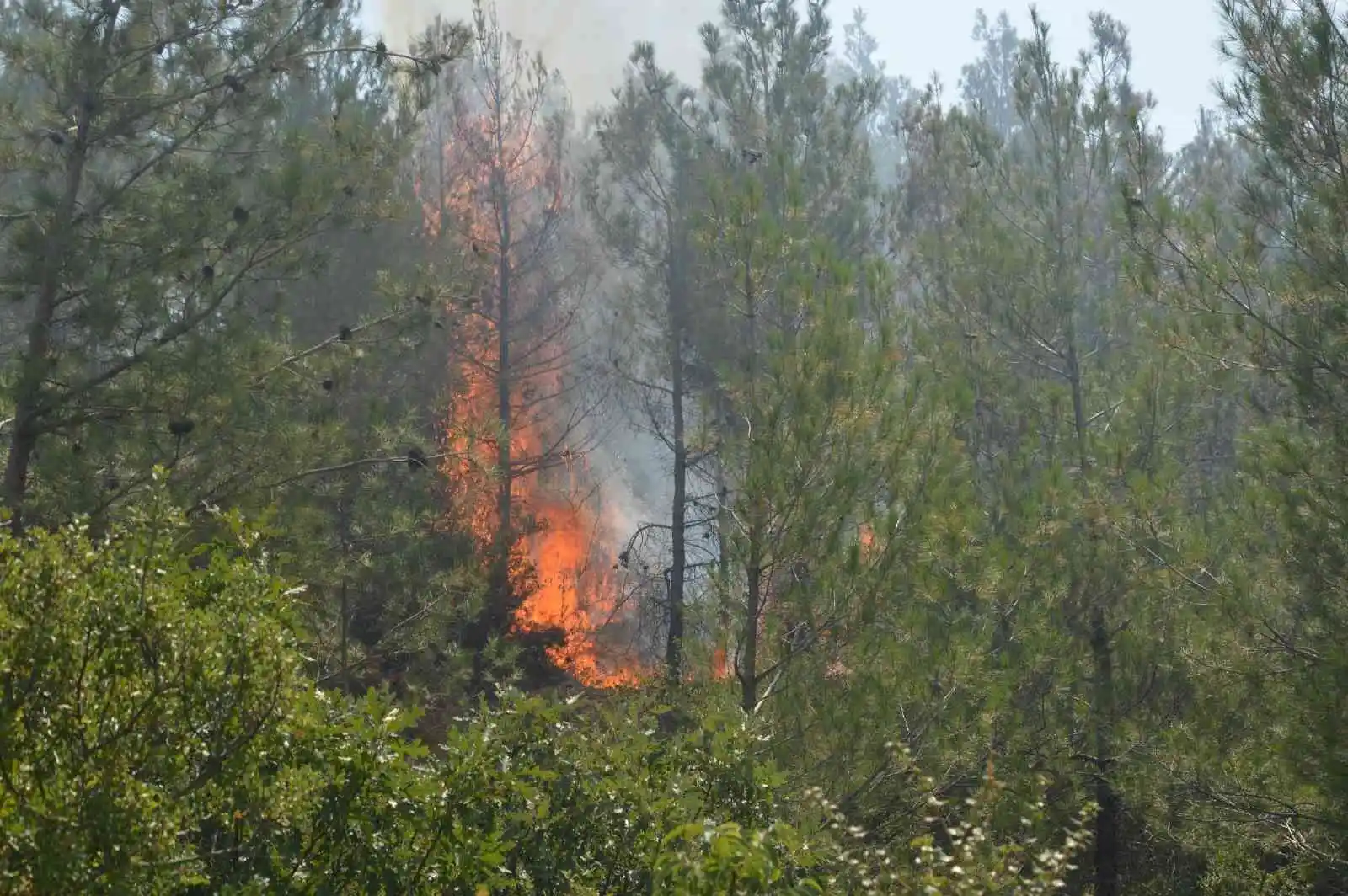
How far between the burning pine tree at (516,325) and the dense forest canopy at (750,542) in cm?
174

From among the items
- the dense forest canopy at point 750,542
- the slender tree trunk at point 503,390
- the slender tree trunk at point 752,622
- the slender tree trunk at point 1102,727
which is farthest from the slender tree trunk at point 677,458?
the slender tree trunk at point 752,622

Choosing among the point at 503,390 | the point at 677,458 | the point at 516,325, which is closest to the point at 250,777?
the point at 677,458

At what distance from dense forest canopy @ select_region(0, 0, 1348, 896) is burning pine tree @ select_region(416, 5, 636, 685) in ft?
5.72

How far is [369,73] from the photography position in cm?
1831

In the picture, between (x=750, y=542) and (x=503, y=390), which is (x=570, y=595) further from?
(x=750, y=542)

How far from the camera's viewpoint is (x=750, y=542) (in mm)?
8461

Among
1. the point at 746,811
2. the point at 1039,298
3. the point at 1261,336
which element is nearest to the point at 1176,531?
the point at 1261,336

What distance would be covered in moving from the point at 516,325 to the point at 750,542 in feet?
37.1

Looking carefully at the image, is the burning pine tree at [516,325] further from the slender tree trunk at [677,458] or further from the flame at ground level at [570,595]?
the slender tree trunk at [677,458]

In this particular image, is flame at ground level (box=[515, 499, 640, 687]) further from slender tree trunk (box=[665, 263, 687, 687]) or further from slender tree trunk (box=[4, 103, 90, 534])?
slender tree trunk (box=[4, 103, 90, 534])

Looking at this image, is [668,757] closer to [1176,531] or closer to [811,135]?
[1176,531]

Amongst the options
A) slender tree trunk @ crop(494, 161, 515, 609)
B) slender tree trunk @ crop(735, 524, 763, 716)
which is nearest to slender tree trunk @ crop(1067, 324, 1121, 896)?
slender tree trunk @ crop(735, 524, 763, 716)

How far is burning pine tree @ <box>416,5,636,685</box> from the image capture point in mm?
16812

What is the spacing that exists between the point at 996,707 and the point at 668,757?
421cm
